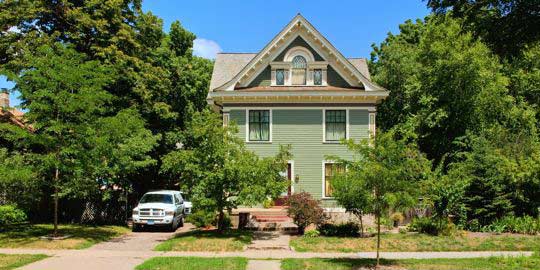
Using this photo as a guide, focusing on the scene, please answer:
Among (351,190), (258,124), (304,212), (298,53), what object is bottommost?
(304,212)

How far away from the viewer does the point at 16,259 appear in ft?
46.5

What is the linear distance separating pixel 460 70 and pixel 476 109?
2.56 m

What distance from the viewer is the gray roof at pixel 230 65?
2956cm

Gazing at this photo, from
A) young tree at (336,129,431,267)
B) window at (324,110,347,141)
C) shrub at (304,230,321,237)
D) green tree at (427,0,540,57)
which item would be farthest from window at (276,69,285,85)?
green tree at (427,0,540,57)

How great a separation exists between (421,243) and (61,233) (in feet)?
46.6

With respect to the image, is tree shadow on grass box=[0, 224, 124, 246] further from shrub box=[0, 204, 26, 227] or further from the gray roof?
the gray roof

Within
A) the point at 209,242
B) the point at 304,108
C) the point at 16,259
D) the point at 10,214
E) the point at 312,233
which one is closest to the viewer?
the point at 16,259

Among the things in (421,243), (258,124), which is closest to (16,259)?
(421,243)

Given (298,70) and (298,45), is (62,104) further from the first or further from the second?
(298,45)

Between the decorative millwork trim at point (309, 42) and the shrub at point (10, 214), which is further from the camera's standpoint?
the decorative millwork trim at point (309, 42)

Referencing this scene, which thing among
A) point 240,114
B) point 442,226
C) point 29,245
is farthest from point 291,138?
point 29,245

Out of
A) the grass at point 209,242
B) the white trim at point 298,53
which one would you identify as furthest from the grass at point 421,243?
the white trim at point 298,53

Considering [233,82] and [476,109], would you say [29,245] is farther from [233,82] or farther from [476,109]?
[476,109]

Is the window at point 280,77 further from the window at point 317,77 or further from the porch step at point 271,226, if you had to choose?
the porch step at point 271,226
